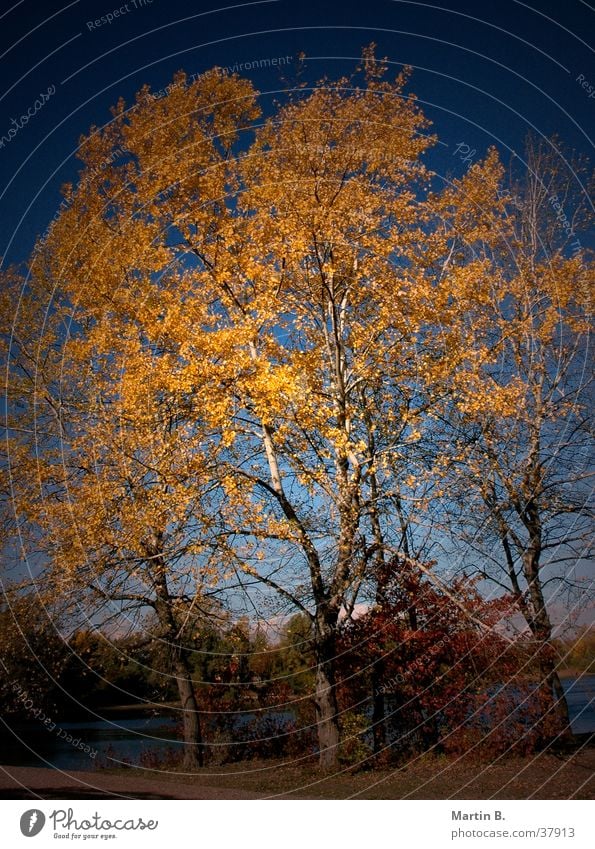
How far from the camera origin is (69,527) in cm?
1127

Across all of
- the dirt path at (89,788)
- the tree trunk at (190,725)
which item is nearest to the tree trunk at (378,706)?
the dirt path at (89,788)

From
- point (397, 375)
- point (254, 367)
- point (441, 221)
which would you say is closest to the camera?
point (254, 367)

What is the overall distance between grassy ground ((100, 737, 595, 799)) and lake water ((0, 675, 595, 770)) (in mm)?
1556

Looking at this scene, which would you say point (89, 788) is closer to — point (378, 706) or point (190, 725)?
point (190, 725)

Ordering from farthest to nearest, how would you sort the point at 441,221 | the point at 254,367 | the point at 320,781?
the point at 441,221 < the point at 254,367 < the point at 320,781

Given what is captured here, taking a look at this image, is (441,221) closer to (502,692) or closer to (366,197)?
(366,197)

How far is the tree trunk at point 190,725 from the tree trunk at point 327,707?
3.05m

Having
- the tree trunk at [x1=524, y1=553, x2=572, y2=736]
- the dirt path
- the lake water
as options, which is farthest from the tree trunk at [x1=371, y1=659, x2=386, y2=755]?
the lake water

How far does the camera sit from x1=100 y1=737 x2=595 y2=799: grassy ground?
28.3 ft

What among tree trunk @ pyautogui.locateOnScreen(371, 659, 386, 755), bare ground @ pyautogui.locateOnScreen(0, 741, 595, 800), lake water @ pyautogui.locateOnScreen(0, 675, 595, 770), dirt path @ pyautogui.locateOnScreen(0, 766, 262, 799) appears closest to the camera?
dirt path @ pyautogui.locateOnScreen(0, 766, 262, 799)

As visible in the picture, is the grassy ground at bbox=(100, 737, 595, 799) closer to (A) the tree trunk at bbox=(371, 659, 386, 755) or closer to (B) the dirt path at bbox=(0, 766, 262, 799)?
(B) the dirt path at bbox=(0, 766, 262, 799)

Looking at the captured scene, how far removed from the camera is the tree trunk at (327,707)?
10852mm

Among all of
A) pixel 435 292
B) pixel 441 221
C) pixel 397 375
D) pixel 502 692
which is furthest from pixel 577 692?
pixel 441 221

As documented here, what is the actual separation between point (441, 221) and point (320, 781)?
33.4ft
